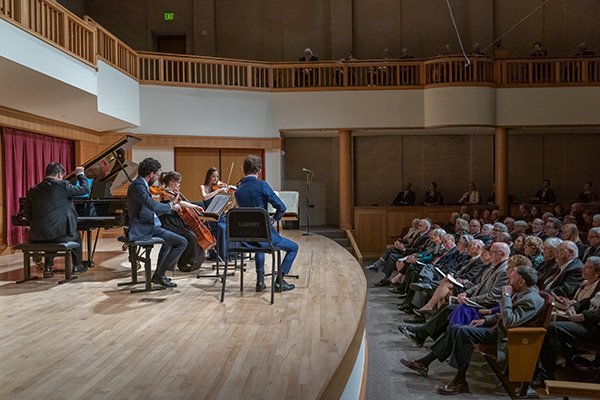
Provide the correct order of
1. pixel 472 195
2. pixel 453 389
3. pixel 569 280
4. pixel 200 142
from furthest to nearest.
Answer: pixel 472 195
pixel 200 142
pixel 569 280
pixel 453 389

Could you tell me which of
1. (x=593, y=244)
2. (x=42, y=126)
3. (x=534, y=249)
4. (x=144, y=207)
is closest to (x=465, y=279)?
(x=534, y=249)

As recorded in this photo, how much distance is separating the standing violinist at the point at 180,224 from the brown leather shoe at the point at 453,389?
9.33ft

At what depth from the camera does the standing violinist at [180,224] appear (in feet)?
17.4

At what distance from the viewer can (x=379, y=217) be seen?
11086 millimetres

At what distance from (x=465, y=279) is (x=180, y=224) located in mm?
3195

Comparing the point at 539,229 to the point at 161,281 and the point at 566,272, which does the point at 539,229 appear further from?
the point at 161,281

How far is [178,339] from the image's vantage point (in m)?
3.36

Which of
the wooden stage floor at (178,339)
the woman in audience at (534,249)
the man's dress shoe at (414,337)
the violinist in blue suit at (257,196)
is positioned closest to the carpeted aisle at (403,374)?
the man's dress shoe at (414,337)

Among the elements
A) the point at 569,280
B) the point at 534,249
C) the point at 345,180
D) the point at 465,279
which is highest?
the point at 345,180

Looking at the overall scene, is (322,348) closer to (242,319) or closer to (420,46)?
(242,319)

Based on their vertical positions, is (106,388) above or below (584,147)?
below

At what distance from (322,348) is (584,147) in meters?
12.5

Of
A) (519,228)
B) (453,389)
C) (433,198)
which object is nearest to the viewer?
(453,389)

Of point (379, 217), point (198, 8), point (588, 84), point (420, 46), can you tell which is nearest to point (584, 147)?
point (588, 84)
